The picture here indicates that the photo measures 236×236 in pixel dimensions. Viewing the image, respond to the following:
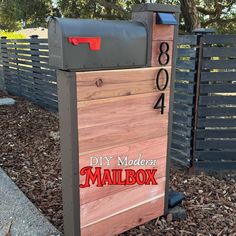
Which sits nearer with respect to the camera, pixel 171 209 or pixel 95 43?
pixel 95 43

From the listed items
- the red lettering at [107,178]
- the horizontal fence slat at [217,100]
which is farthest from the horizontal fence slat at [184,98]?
the red lettering at [107,178]

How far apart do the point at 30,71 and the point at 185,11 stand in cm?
442

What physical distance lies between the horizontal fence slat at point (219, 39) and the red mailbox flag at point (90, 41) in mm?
1708

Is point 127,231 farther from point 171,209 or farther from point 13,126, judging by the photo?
point 13,126

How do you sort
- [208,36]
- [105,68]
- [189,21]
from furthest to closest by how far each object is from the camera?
1. [189,21]
2. [208,36]
3. [105,68]

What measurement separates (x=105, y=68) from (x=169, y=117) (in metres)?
0.73

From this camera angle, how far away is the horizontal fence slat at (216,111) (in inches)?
136

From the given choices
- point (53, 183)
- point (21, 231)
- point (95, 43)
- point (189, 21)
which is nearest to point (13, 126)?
point (53, 183)

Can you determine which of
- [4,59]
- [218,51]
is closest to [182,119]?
[218,51]

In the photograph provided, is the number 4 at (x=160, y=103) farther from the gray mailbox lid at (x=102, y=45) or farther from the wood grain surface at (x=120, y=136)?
the gray mailbox lid at (x=102, y=45)

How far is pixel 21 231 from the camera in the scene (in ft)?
7.91

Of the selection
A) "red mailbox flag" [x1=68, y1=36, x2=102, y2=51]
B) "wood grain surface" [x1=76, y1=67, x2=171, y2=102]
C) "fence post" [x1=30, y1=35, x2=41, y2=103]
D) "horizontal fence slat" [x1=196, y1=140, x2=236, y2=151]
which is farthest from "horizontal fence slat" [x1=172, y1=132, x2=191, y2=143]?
"fence post" [x1=30, y1=35, x2=41, y2=103]

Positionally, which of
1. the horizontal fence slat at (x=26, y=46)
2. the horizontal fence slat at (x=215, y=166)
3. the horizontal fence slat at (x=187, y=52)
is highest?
the horizontal fence slat at (x=187, y=52)

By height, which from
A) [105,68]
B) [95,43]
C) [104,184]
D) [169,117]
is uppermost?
[95,43]
